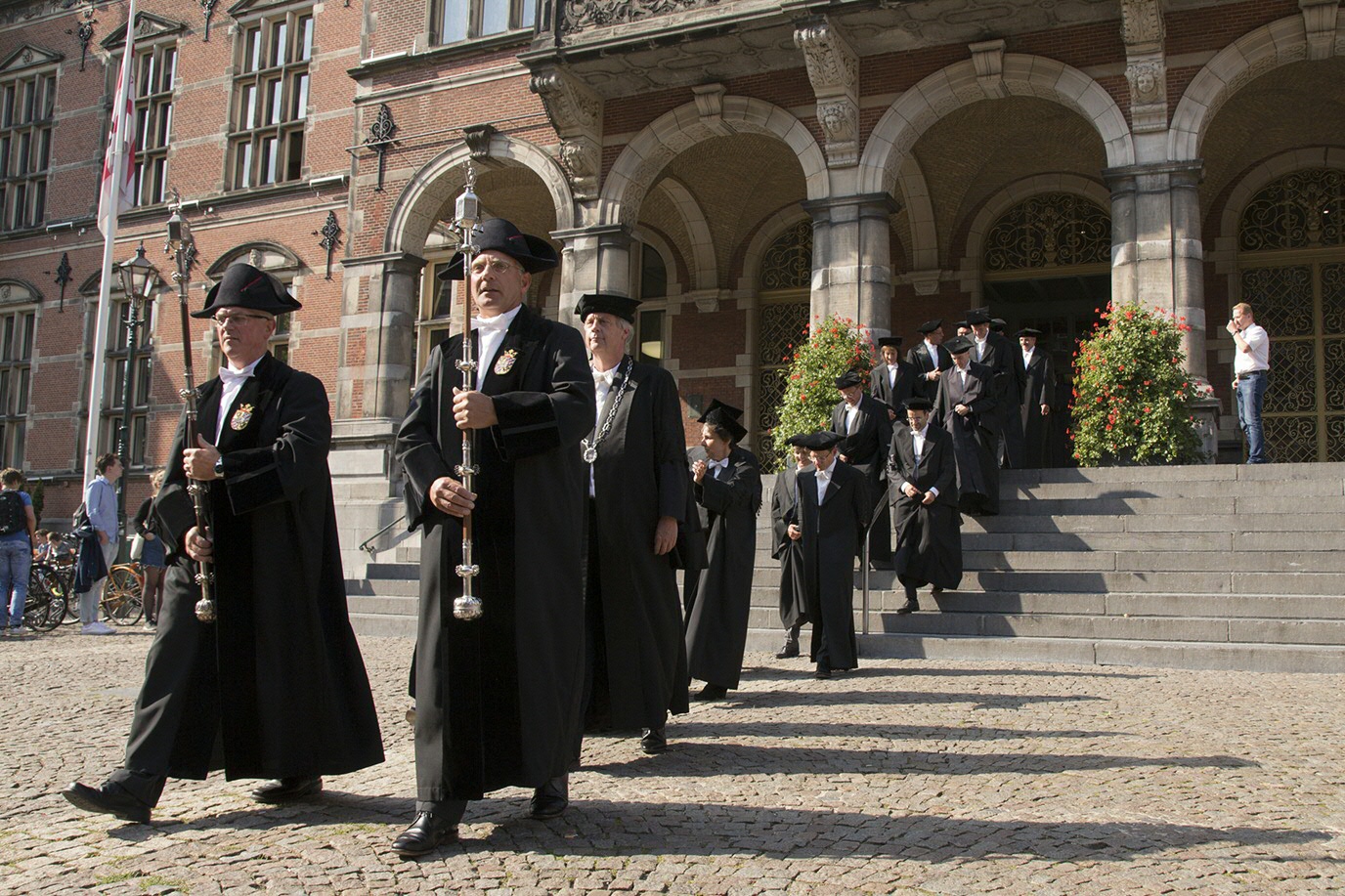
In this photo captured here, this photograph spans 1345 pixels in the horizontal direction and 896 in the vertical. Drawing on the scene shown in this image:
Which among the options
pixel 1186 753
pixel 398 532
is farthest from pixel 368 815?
pixel 398 532

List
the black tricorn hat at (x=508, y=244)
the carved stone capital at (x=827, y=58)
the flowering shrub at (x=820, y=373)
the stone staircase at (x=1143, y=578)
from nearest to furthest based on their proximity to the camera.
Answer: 1. the black tricorn hat at (x=508, y=244)
2. the stone staircase at (x=1143, y=578)
3. the flowering shrub at (x=820, y=373)
4. the carved stone capital at (x=827, y=58)

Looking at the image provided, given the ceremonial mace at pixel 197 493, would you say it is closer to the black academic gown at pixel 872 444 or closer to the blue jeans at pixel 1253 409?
the black academic gown at pixel 872 444

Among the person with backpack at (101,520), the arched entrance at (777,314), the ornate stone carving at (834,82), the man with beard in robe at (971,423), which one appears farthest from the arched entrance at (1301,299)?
the person with backpack at (101,520)

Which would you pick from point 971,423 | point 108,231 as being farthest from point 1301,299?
point 108,231

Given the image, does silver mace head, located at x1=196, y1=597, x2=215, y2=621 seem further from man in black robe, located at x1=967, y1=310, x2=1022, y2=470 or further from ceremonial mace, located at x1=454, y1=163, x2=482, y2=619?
man in black robe, located at x1=967, y1=310, x2=1022, y2=470

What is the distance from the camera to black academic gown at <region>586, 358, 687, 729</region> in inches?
196

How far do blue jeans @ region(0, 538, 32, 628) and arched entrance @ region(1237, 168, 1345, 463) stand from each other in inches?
592

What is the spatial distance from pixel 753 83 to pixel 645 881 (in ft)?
44.3

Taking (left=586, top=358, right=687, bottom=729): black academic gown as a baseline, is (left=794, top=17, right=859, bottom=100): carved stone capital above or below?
above

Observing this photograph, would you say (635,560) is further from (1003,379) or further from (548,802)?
(1003,379)

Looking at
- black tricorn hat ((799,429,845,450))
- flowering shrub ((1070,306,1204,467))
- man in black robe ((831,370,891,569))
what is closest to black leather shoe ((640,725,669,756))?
black tricorn hat ((799,429,845,450))

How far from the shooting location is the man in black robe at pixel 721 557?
23.9 feet

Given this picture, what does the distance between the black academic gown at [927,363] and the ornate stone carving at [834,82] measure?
324cm

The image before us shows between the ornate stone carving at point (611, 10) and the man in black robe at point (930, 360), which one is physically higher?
the ornate stone carving at point (611, 10)
